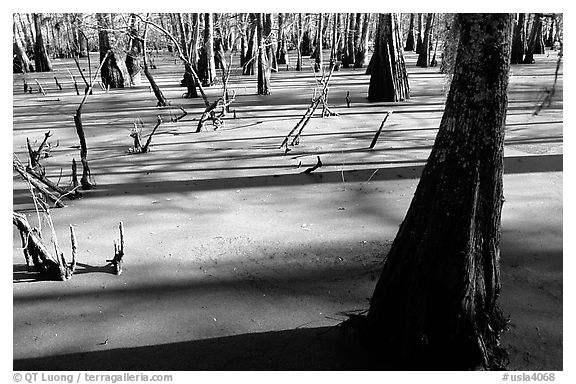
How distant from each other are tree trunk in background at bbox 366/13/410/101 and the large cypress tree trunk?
836cm

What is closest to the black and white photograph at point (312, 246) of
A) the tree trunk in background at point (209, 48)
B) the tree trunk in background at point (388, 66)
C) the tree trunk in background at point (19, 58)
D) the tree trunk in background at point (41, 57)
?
the tree trunk in background at point (388, 66)

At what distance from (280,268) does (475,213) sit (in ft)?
5.73

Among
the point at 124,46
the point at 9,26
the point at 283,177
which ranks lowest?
the point at 283,177

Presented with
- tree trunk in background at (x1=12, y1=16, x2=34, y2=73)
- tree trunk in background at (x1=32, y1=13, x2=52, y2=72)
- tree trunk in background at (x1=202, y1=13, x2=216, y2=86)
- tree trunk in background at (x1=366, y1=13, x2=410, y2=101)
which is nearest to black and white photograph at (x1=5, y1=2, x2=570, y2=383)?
tree trunk in background at (x1=366, y1=13, x2=410, y2=101)

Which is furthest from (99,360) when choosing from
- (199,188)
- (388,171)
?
(388,171)

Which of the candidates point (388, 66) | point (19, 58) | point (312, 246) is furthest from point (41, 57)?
point (312, 246)

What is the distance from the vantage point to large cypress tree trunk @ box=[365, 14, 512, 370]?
2420mm

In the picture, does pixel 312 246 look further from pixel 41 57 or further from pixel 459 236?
pixel 41 57

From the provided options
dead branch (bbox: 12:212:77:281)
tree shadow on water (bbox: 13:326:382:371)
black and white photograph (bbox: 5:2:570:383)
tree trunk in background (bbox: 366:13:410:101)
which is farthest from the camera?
tree trunk in background (bbox: 366:13:410:101)

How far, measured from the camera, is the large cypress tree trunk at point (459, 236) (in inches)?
95.3

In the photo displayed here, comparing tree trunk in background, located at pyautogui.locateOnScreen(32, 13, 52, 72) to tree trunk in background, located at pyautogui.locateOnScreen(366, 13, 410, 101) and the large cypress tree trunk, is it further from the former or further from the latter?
the large cypress tree trunk

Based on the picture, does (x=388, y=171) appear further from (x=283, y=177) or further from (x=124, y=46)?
(x=124, y=46)

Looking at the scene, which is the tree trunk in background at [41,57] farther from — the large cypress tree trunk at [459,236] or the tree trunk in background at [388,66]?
the large cypress tree trunk at [459,236]

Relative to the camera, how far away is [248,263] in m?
4.02
